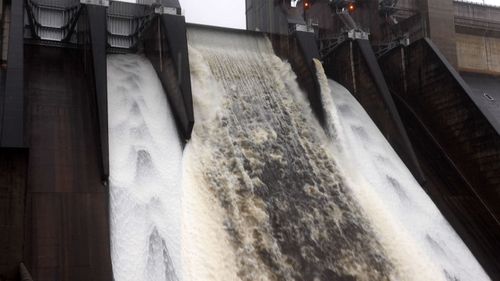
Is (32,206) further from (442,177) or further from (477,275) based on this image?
(442,177)

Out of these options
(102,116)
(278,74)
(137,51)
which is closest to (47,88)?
(102,116)

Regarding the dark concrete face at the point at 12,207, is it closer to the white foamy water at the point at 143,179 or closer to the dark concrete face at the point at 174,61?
the white foamy water at the point at 143,179

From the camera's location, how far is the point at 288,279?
28.2 feet

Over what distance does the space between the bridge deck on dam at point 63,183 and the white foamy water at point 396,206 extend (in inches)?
194

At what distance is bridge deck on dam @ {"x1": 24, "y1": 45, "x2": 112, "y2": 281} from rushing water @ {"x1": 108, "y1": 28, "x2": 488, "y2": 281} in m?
0.34

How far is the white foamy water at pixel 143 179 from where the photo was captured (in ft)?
27.0

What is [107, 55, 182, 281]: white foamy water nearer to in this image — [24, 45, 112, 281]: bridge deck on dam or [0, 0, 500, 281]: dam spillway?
[0, 0, 500, 281]: dam spillway

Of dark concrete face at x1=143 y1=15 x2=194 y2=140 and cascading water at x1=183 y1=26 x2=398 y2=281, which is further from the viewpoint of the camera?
dark concrete face at x1=143 y1=15 x2=194 y2=140

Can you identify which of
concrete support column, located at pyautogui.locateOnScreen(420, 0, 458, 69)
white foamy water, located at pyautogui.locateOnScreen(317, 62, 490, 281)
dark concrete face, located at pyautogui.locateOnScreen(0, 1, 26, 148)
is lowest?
white foamy water, located at pyautogui.locateOnScreen(317, 62, 490, 281)

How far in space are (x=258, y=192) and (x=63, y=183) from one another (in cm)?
340

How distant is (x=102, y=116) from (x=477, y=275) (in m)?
7.44

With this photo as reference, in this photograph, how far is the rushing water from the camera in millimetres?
8703

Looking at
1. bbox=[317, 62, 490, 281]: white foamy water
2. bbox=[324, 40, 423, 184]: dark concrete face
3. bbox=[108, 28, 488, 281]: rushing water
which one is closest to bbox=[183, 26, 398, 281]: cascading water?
bbox=[108, 28, 488, 281]: rushing water

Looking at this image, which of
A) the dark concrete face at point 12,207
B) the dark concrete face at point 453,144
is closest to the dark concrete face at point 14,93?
the dark concrete face at point 12,207
